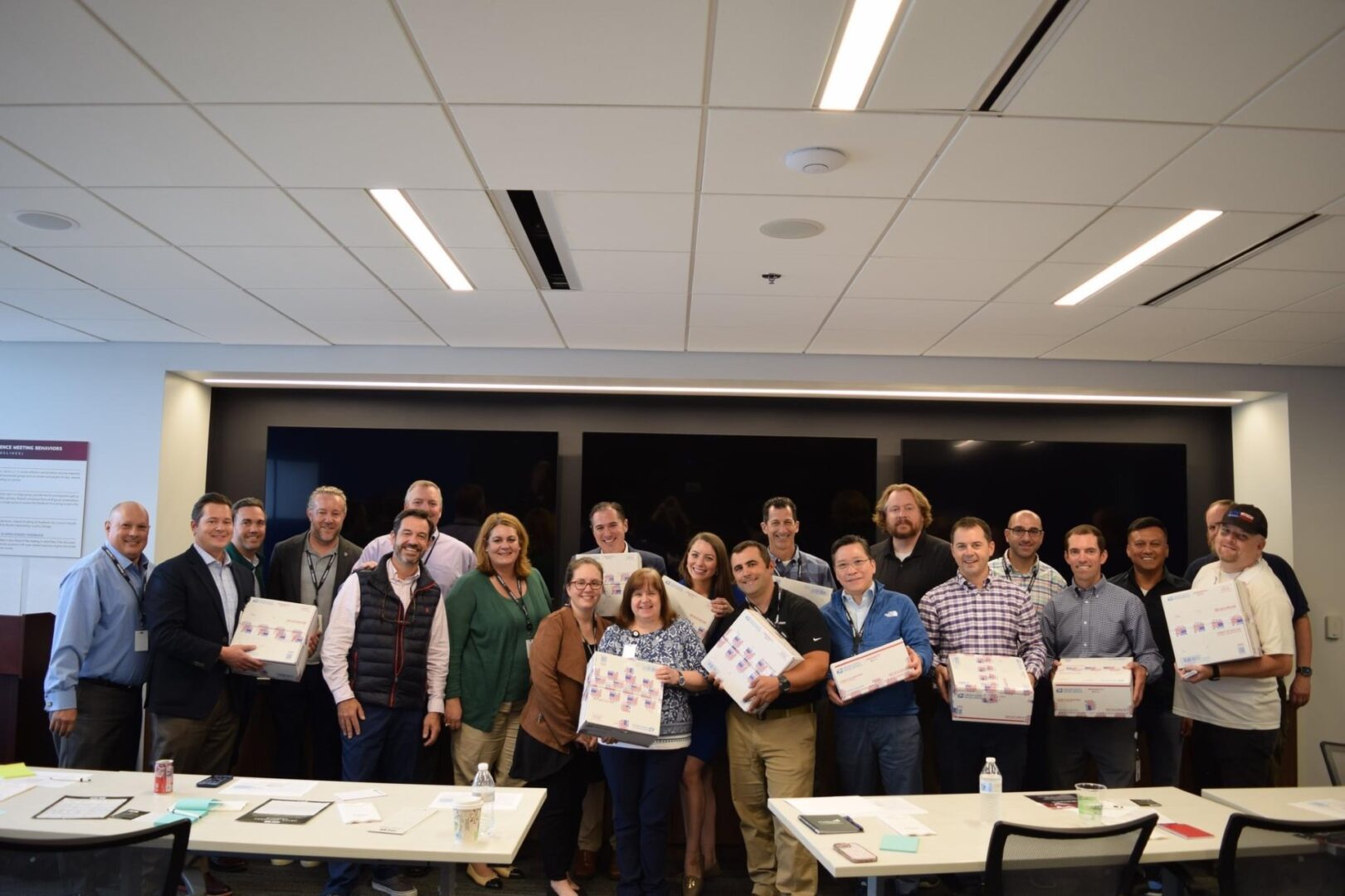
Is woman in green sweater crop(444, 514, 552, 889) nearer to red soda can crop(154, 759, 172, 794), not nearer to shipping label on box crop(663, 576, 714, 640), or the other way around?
shipping label on box crop(663, 576, 714, 640)

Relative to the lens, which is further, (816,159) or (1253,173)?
(1253,173)

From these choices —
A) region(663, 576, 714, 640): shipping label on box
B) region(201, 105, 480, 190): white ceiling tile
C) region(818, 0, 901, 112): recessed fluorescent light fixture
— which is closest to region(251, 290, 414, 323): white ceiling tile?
region(201, 105, 480, 190): white ceiling tile

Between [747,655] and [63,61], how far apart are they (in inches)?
122

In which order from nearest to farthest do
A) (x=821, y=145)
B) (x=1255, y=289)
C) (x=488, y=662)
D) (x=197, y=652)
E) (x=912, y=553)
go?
(x=821, y=145), (x=197, y=652), (x=488, y=662), (x=1255, y=289), (x=912, y=553)

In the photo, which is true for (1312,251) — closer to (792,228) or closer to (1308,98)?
(1308,98)

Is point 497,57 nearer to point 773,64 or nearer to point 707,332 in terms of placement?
point 773,64

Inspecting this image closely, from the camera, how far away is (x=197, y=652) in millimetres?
4102

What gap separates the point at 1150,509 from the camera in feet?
22.2

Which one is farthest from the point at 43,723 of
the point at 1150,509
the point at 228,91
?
the point at 1150,509

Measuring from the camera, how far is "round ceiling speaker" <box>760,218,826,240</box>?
385cm

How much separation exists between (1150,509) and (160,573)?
628 cm

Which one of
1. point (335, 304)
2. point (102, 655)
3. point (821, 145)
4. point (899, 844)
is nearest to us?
point (899, 844)

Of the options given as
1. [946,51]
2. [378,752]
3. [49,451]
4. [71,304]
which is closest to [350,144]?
[946,51]

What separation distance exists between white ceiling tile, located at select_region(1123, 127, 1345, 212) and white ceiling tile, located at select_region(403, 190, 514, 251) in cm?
249
